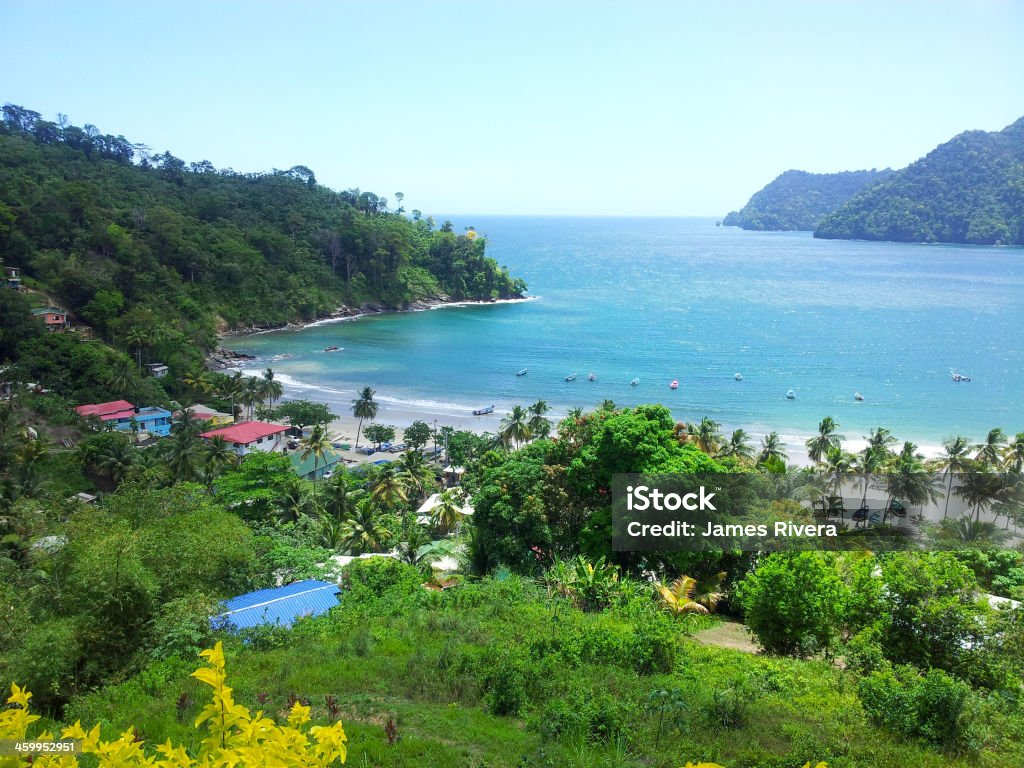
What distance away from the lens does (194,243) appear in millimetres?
68188

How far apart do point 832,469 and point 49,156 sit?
84046 millimetres

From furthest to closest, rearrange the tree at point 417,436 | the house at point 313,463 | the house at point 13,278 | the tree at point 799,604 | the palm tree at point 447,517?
the house at point 13,278 → the tree at point 417,436 → the house at point 313,463 → the palm tree at point 447,517 → the tree at point 799,604

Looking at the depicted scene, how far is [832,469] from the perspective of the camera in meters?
27.8

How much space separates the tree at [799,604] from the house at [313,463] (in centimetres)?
2467

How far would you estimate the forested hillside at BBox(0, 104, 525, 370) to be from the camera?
56.6 meters

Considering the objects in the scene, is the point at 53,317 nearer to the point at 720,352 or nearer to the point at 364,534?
the point at 364,534

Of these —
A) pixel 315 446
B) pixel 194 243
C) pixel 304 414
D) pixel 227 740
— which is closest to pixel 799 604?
pixel 227 740

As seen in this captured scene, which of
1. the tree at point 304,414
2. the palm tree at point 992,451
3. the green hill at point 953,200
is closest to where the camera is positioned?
the palm tree at point 992,451

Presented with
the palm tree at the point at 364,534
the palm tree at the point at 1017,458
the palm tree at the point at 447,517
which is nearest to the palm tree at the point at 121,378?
the palm tree at the point at 364,534

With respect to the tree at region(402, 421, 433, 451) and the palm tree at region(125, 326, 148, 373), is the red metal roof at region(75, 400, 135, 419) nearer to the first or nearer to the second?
the palm tree at region(125, 326, 148, 373)

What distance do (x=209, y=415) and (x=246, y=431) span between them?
553 centimetres

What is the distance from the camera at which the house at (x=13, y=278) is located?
5119 centimetres

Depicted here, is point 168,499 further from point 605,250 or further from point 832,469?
point 605,250

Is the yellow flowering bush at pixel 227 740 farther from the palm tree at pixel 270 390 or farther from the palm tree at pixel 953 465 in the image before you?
the palm tree at pixel 270 390
